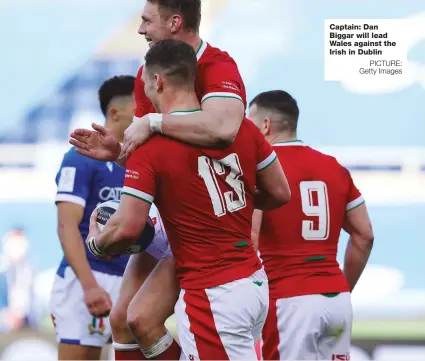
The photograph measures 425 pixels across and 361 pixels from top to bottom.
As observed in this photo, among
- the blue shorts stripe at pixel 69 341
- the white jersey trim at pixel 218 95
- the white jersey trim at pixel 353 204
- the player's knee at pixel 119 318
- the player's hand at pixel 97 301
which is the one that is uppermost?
the white jersey trim at pixel 218 95

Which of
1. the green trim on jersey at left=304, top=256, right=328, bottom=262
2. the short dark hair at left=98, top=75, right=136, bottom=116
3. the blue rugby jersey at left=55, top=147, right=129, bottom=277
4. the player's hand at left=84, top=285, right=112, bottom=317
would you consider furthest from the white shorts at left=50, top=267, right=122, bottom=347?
the green trim on jersey at left=304, top=256, right=328, bottom=262

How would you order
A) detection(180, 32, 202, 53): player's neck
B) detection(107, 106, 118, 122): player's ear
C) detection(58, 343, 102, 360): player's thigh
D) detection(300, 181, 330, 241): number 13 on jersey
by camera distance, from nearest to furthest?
detection(180, 32, 202, 53): player's neck → detection(300, 181, 330, 241): number 13 on jersey → detection(58, 343, 102, 360): player's thigh → detection(107, 106, 118, 122): player's ear

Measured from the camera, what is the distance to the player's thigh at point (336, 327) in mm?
5691

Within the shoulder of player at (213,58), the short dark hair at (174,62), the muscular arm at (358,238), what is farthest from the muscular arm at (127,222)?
the muscular arm at (358,238)

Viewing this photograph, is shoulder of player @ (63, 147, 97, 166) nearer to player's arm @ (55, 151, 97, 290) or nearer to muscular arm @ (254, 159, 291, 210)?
player's arm @ (55, 151, 97, 290)

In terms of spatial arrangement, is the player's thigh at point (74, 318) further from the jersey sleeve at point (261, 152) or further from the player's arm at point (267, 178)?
the jersey sleeve at point (261, 152)

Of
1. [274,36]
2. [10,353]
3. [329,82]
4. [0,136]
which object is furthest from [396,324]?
[0,136]

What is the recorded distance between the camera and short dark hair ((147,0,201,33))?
4.48 meters

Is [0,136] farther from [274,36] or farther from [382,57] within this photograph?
[382,57]

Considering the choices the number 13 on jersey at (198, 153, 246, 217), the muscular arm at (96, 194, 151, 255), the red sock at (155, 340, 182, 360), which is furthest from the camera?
the red sock at (155, 340, 182, 360)

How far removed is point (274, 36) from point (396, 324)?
314 centimetres

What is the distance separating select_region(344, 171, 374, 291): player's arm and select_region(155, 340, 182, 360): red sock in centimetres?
180

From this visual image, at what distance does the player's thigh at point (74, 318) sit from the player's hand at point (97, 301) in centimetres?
15

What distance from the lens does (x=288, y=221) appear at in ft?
18.5
